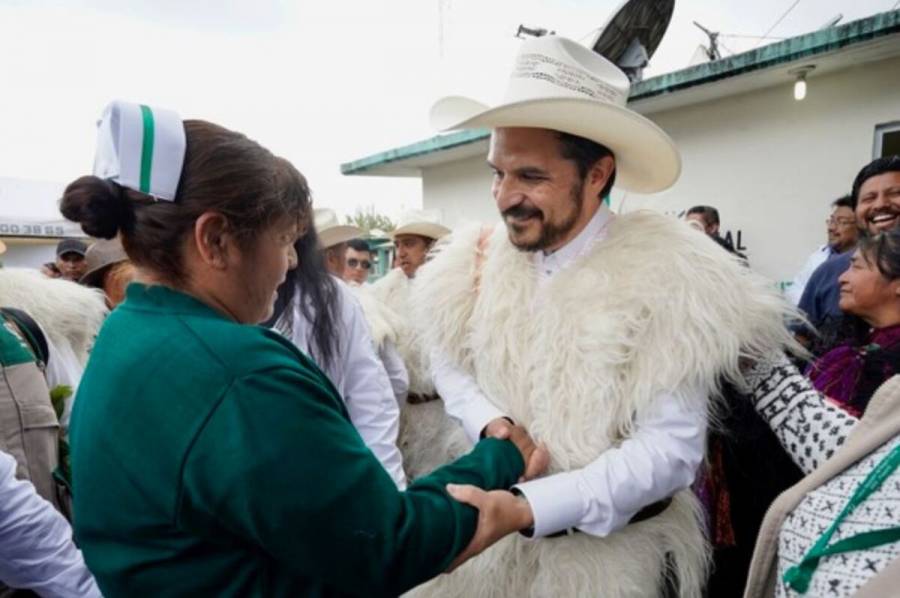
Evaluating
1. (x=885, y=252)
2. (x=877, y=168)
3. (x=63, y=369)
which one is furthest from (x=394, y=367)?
(x=877, y=168)

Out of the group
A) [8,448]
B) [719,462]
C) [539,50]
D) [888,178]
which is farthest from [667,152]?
[8,448]

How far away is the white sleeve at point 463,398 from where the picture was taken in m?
1.61

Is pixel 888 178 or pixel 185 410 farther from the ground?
pixel 888 178

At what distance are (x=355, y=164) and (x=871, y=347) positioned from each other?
898cm

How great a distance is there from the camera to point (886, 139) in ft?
15.4

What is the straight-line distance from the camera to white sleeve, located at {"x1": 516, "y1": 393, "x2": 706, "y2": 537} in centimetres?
134

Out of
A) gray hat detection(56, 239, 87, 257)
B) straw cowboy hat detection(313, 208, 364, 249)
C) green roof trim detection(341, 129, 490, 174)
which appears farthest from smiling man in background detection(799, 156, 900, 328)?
gray hat detection(56, 239, 87, 257)

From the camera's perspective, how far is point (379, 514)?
883 mm

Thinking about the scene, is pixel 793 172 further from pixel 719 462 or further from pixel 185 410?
pixel 185 410

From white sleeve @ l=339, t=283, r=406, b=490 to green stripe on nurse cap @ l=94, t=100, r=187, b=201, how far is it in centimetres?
134

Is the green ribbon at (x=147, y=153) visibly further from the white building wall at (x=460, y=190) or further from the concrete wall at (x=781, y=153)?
the white building wall at (x=460, y=190)

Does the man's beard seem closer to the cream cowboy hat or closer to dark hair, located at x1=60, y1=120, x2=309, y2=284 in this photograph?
the cream cowboy hat

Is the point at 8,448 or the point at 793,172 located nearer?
the point at 8,448

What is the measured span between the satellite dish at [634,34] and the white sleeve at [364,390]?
15.4ft
